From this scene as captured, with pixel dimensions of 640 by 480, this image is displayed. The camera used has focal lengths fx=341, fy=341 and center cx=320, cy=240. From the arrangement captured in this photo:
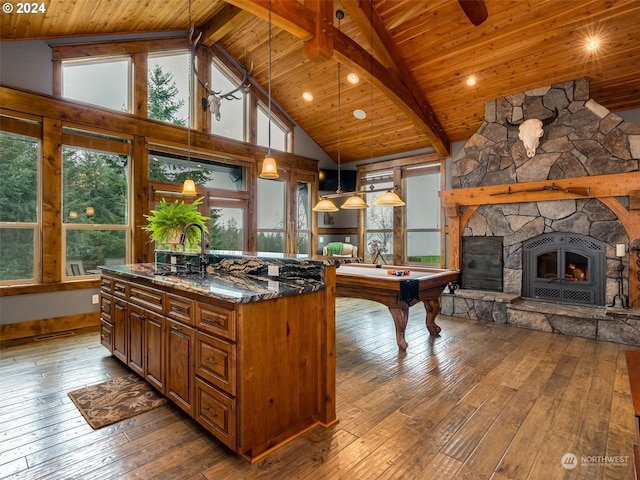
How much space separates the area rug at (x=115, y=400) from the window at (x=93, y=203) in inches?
91.0

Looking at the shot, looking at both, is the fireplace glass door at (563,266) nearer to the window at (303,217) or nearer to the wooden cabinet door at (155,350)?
the window at (303,217)

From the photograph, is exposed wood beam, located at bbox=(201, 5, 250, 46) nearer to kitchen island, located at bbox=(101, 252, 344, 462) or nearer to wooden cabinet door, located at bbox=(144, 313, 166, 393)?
kitchen island, located at bbox=(101, 252, 344, 462)

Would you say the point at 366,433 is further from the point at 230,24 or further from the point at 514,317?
the point at 230,24

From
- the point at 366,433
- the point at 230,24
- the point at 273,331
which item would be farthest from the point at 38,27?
the point at 366,433

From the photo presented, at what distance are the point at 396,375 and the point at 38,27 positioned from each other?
18.1 ft

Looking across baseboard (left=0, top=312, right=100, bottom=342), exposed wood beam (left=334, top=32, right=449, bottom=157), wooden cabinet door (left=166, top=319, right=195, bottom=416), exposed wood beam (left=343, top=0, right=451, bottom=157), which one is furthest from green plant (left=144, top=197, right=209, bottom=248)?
exposed wood beam (left=343, top=0, right=451, bottom=157)

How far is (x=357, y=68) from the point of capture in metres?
4.20

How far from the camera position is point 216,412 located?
2006mm

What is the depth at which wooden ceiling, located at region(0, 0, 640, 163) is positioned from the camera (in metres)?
3.81

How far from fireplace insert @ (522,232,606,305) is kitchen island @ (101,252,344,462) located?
422 centimetres

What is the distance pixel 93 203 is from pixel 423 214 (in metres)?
5.77

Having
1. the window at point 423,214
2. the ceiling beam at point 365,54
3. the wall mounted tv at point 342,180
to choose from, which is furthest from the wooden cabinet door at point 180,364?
the wall mounted tv at point 342,180

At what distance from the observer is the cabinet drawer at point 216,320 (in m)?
1.88

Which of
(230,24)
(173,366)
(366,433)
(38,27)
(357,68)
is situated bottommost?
(366,433)
